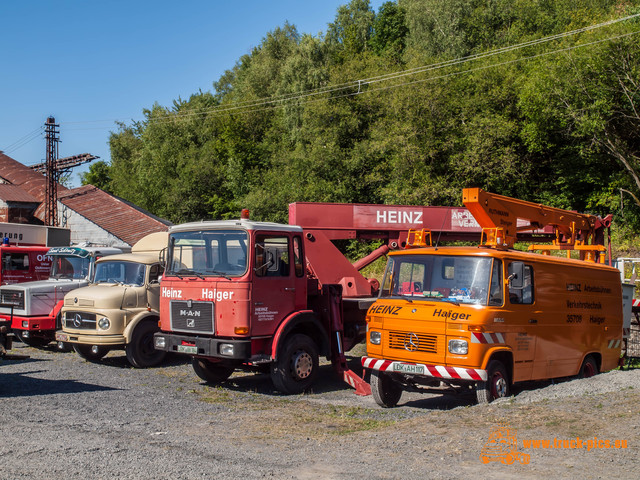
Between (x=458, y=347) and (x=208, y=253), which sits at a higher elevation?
(x=208, y=253)

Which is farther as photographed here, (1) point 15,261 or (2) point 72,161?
(2) point 72,161

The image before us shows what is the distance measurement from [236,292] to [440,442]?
177 inches

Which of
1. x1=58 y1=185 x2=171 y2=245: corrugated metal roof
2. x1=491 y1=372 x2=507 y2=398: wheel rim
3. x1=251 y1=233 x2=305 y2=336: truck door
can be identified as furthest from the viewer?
x1=58 y1=185 x2=171 y2=245: corrugated metal roof

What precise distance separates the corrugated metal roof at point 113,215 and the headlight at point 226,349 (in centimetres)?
2586

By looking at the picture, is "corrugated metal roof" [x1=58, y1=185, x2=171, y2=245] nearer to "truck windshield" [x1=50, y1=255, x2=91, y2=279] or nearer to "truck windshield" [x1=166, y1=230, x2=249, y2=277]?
"truck windshield" [x1=50, y1=255, x2=91, y2=279]

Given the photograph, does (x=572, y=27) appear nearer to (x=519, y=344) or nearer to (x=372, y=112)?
(x=372, y=112)

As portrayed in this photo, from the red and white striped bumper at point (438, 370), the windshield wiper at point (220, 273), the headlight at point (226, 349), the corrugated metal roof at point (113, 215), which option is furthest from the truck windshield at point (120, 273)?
the corrugated metal roof at point (113, 215)

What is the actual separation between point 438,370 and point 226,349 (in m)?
3.54

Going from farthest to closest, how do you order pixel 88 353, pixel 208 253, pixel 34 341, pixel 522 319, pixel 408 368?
1. pixel 34 341
2. pixel 88 353
3. pixel 208 253
4. pixel 522 319
5. pixel 408 368

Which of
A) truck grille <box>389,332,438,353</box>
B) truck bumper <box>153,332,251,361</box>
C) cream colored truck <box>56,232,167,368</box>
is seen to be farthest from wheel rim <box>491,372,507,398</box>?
cream colored truck <box>56,232,167,368</box>

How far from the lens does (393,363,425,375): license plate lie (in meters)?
8.66

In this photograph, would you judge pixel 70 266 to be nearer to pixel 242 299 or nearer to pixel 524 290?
pixel 242 299

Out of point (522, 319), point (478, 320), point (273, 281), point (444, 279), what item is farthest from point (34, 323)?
point (522, 319)

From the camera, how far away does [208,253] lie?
10.6 meters
